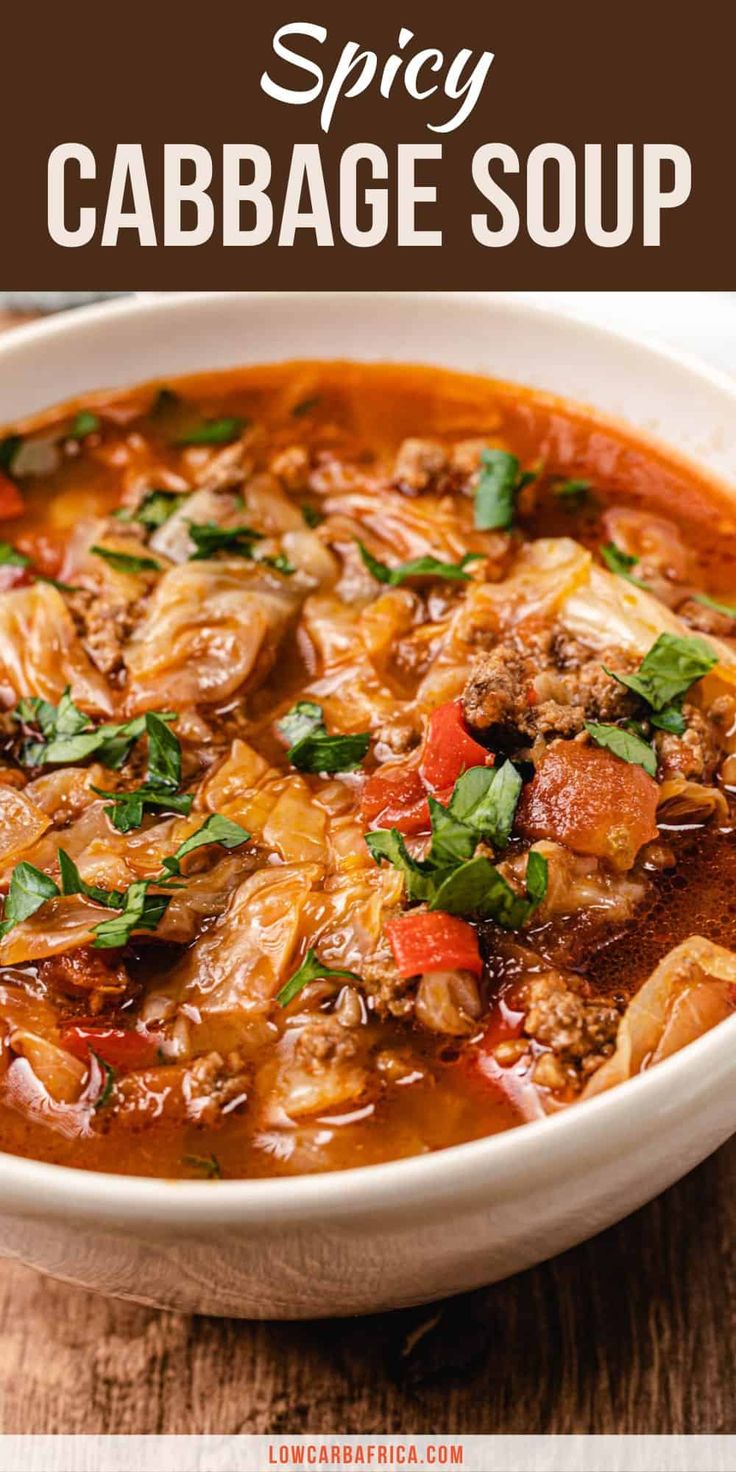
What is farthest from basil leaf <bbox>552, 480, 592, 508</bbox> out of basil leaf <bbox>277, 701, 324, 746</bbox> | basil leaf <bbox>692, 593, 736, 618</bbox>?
basil leaf <bbox>277, 701, 324, 746</bbox>

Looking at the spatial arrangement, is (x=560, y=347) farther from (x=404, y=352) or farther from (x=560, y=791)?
(x=560, y=791)

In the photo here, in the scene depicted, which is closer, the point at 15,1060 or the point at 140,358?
the point at 15,1060

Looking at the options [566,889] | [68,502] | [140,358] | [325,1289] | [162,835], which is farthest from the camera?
[140,358]

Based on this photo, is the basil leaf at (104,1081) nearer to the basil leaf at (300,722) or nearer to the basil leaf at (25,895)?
the basil leaf at (25,895)

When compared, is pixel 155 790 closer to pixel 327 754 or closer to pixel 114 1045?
pixel 327 754

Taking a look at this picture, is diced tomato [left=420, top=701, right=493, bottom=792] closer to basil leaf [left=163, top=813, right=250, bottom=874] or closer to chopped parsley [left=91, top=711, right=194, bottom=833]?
basil leaf [left=163, top=813, right=250, bottom=874]

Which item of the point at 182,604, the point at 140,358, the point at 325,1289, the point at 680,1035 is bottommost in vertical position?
the point at 325,1289

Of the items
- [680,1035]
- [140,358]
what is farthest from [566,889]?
[140,358]
